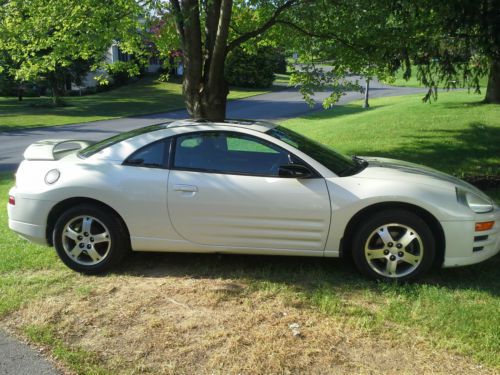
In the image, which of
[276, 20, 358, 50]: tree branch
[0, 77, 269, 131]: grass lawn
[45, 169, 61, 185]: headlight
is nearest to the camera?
[45, 169, 61, 185]: headlight

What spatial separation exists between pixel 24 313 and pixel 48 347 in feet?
2.13

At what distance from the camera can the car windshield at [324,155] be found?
4746 mm

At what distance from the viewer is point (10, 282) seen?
180 inches

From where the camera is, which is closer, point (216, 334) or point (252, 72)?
point (216, 334)

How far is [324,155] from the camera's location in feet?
16.4

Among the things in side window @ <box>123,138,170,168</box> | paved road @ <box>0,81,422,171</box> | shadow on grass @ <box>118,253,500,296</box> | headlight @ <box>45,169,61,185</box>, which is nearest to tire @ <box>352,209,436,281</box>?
shadow on grass @ <box>118,253,500,296</box>

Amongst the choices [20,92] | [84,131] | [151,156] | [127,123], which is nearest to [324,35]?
[151,156]

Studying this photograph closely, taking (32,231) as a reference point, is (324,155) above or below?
above

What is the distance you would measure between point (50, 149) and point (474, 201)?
4185 mm

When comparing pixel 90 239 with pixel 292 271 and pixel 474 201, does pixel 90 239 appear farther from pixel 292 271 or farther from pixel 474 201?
pixel 474 201

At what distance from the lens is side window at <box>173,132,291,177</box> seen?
15.3 feet

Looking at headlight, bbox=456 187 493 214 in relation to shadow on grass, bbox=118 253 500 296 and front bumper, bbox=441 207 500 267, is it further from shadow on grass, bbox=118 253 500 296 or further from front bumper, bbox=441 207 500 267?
shadow on grass, bbox=118 253 500 296

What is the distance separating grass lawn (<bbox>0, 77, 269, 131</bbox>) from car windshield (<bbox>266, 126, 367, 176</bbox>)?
2147 cm

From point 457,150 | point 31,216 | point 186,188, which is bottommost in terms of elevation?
point 457,150
